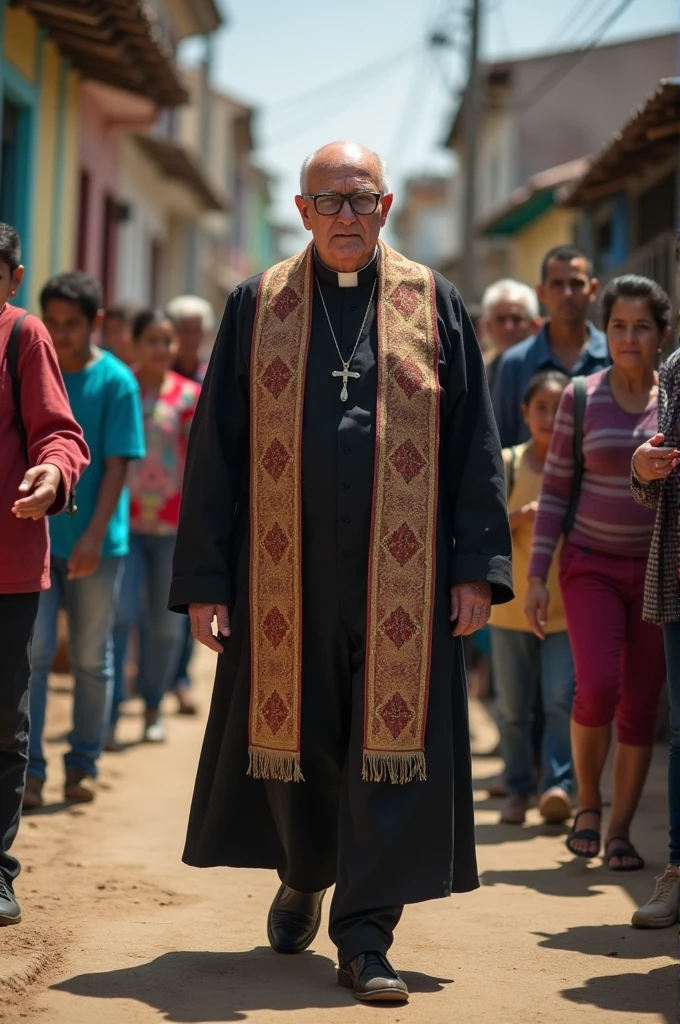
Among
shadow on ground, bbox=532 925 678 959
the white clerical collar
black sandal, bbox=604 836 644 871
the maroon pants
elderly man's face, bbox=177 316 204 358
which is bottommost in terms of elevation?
shadow on ground, bbox=532 925 678 959

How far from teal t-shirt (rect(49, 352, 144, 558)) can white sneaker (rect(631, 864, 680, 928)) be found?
3.12 meters

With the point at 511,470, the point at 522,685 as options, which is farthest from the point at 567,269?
the point at 522,685

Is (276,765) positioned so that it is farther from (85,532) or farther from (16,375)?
(85,532)

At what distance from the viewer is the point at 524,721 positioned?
7734 mm

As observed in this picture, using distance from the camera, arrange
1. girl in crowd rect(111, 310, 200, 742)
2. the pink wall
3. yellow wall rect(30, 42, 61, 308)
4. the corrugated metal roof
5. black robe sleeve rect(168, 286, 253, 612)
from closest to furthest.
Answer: black robe sleeve rect(168, 286, 253, 612) < girl in crowd rect(111, 310, 200, 742) < the corrugated metal roof < yellow wall rect(30, 42, 61, 308) < the pink wall

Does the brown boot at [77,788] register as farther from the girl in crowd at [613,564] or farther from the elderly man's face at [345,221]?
the elderly man's face at [345,221]

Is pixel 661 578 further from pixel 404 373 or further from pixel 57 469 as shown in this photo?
pixel 57 469

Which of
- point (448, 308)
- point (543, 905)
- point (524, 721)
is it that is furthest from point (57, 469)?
point (524, 721)

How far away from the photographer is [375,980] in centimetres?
451

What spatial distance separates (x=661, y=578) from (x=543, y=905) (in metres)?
1.37

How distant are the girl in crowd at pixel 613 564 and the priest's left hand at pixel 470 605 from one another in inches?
55.9

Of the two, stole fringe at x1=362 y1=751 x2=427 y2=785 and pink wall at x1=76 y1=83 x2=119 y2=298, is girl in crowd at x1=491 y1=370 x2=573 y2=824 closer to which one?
stole fringe at x1=362 y1=751 x2=427 y2=785

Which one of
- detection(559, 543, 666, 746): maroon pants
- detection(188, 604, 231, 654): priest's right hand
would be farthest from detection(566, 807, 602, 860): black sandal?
detection(188, 604, 231, 654): priest's right hand

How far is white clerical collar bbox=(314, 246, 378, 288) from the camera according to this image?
5.01 meters
